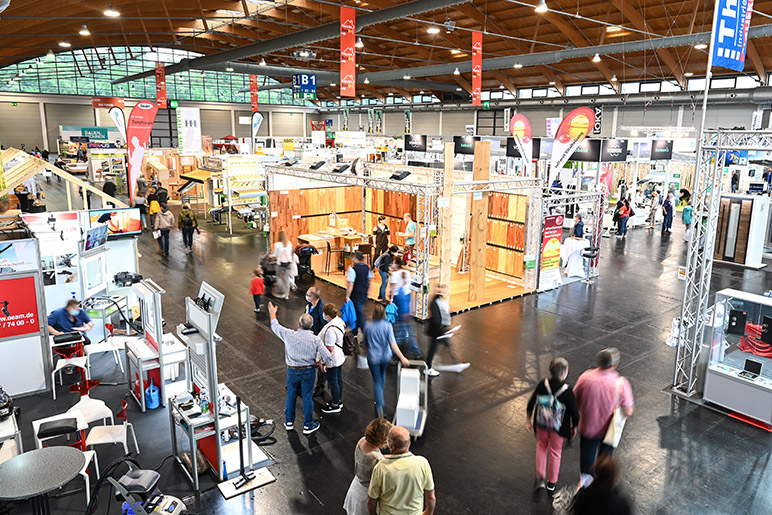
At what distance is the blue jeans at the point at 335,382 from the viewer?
6297 millimetres

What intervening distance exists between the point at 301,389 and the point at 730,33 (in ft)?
22.1

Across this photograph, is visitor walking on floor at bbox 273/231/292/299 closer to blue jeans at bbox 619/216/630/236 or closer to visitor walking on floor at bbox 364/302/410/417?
visitor walking on floor at bbox 364/302/410/417

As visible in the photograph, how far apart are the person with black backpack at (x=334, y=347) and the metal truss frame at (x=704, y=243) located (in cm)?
444

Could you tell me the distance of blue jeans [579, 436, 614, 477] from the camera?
4.78m

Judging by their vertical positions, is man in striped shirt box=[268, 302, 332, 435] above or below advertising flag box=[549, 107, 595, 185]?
below

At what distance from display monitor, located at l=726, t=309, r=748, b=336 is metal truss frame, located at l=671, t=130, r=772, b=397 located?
30 centimetres

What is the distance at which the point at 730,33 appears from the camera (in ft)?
21.6

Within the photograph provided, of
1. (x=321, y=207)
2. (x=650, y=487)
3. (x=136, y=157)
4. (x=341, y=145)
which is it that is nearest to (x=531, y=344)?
(x=650, y=487)

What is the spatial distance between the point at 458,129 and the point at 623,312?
2645 centimetres

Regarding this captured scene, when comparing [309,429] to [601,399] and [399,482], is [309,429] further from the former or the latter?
[601,399]

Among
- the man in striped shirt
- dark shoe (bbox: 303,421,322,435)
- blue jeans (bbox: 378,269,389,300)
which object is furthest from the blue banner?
blue jeans (bbox: 378,269,389,300)

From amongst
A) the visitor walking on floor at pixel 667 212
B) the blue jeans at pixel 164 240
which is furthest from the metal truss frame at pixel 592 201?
the blue jeans at pixel 164 240

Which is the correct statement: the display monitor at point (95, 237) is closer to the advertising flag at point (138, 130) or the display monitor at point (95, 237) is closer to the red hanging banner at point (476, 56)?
the advertising flag at point (138, 130)

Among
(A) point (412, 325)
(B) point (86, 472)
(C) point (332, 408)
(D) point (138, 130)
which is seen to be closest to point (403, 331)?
(C) point (332, 408)
